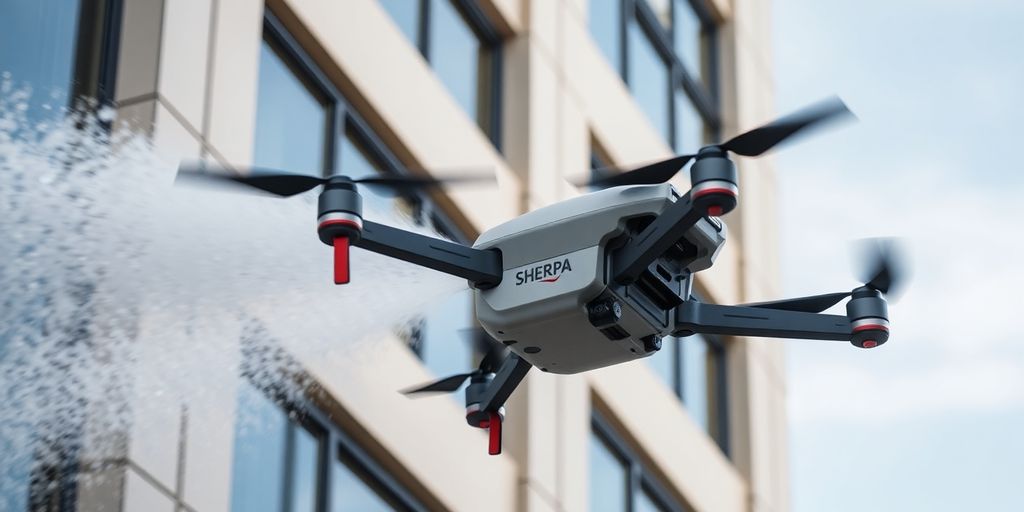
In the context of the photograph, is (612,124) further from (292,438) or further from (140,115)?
(140,115)

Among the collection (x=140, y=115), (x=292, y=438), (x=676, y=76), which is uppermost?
(x=676, y=76)

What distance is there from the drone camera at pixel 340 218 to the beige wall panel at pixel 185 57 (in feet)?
10.8

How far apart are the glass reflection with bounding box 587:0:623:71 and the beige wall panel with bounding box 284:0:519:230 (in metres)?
3.95

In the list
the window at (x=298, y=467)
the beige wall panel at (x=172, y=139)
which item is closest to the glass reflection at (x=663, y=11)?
the window at (x=298, y=467)

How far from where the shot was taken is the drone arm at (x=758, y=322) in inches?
333

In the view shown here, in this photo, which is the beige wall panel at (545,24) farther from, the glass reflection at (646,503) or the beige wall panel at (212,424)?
the beige wall panel at (212,424)

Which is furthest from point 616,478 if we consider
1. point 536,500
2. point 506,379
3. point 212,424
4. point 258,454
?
point 506,379

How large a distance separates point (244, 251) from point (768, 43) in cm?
1458

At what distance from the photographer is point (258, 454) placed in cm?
1188

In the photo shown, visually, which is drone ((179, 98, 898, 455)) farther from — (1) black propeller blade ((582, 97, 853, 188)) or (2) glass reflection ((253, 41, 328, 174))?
(2) glass reflection ((253, 41, 328, 174))

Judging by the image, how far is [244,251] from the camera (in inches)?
401

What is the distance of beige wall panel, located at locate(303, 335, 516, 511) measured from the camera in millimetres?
12617

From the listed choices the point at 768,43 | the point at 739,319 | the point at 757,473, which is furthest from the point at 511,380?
the point at 768,43

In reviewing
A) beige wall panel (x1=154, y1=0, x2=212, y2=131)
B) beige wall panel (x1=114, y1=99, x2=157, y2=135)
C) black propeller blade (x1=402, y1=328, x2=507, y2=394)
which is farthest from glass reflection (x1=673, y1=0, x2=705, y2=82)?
black propeller blade (x1=402, y1=328, x2=507, y2=394)
